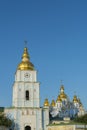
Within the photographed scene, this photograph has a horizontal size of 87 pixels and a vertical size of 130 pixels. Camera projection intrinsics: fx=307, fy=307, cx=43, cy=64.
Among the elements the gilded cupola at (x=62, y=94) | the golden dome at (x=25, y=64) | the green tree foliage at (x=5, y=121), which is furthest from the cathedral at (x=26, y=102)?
the gilded cupola at (x=62, y=94)

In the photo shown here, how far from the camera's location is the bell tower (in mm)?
49625

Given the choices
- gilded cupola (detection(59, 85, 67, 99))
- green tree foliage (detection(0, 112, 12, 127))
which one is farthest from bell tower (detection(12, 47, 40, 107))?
gilded cupola (detection(59, 85, 67, 99))

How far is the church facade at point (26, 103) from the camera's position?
48.7m

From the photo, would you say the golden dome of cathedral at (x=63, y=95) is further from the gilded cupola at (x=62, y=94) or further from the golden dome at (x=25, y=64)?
the golden dome at (x=25, y=64)

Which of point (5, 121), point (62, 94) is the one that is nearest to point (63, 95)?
point (62, 94)

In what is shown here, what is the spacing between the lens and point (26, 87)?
166 feet

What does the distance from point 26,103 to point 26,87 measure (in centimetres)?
270

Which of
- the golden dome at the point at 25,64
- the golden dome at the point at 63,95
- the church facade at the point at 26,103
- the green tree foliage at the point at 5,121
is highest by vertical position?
the golden dome at the point at 25,64

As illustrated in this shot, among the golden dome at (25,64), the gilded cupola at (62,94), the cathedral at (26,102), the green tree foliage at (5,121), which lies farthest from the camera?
the gilded cupola at (62,94)

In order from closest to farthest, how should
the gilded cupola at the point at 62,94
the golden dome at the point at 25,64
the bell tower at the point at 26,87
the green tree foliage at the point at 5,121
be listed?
the green tree foliage at the point at 5,121 → the bell tower at the point at 26,87 → the golden dome at the point at 25,64 → the gilded cupola at the point at 62,94

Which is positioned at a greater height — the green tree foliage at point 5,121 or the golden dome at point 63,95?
the golden dome at point 63,95

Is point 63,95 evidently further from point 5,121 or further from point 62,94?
point 5,121

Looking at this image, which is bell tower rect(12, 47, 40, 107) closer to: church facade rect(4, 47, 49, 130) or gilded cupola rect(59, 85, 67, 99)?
church facade rect(4, 47, 49, 130)

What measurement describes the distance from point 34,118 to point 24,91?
15.5ft
